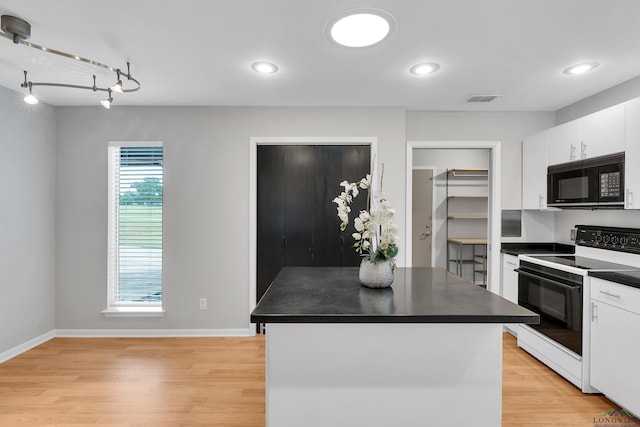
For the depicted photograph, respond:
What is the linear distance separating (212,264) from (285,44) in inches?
92.1

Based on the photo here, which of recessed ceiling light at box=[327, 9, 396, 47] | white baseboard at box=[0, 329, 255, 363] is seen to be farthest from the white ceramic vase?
white baseboard at box=[0, 329, 255, 363]

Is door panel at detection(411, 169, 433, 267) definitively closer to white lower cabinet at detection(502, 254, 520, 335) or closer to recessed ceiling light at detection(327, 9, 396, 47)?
white lower cabinet at detection(502, 254, 520, 335)

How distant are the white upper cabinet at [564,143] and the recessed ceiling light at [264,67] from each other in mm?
2600

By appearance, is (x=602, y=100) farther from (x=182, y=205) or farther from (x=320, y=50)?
(x=182, y=205)

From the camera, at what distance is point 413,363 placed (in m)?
1.54

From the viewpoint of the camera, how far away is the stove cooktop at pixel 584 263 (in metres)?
2.51

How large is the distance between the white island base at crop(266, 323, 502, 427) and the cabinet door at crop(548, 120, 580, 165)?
2.27m

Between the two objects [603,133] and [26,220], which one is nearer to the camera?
[603,133]

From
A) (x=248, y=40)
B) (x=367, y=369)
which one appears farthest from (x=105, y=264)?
(x=367, y=369)

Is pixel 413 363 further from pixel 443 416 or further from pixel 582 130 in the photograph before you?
pixel 582 130

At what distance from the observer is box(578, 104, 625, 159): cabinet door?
2520 mm

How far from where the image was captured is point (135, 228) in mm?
3686

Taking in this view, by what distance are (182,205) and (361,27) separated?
2532 mm

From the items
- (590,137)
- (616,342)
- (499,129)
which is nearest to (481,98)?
(499,129)
